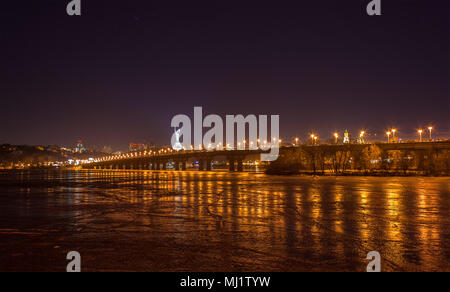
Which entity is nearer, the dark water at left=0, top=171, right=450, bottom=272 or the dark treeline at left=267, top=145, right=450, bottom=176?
the dark water at left=0, top=171, right=450, bottom=272

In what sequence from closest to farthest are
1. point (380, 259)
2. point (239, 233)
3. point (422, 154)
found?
point (380, 259) → point (239, 233) → point (422, 154)

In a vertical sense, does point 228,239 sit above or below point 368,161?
below

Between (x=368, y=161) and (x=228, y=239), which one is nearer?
(x=228, y=239)

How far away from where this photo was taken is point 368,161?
86.8 metres

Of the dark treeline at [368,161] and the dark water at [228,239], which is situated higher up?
the dark treeline at [368,161]

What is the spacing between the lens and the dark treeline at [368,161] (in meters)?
76.5

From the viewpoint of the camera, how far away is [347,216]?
1809cm

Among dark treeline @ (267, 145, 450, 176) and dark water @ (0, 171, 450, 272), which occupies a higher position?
dark treeline @ (267, 145, 450, 176)

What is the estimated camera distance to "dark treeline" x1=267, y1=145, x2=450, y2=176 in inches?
3012

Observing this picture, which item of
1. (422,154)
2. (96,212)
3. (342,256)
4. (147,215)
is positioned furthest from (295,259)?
(422,154)

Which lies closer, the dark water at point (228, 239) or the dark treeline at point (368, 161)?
the dark water at point (228, 239)
